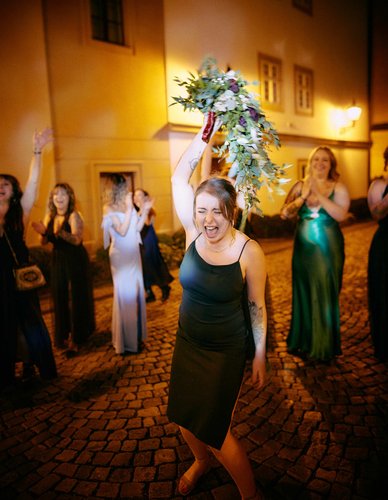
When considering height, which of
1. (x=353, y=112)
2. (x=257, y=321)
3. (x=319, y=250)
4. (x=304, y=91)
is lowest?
(x=257, y=321)

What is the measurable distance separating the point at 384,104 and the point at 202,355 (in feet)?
74.3

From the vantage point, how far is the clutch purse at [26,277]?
387 cm

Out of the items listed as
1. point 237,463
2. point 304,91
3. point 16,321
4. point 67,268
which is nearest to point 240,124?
point 237,463

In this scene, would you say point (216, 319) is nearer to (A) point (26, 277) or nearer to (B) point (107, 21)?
(A) point (26, 277)

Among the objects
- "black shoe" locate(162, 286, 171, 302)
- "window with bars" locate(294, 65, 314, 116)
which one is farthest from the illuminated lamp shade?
"black shoe" locate(162, 286, 171, 302)

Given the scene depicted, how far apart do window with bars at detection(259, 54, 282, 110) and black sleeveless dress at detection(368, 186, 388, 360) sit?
12.0 meters

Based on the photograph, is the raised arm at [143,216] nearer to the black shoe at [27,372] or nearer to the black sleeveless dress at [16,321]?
the black sleeveless dress at [16,321]

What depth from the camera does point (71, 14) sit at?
950 centimetres

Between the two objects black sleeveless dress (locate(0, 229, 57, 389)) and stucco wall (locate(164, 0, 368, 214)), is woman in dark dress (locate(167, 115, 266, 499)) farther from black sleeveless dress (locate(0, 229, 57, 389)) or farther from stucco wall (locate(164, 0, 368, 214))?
stucco wall (locate(164, 0, 368, 214))

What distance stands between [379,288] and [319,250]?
2.96ft

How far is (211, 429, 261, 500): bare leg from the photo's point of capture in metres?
2.29

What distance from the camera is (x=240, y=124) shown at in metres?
2.31

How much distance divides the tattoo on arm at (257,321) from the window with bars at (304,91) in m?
16.1

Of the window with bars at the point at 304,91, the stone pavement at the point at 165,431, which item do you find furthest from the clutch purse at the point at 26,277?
the window with bars at the point at 304,91
